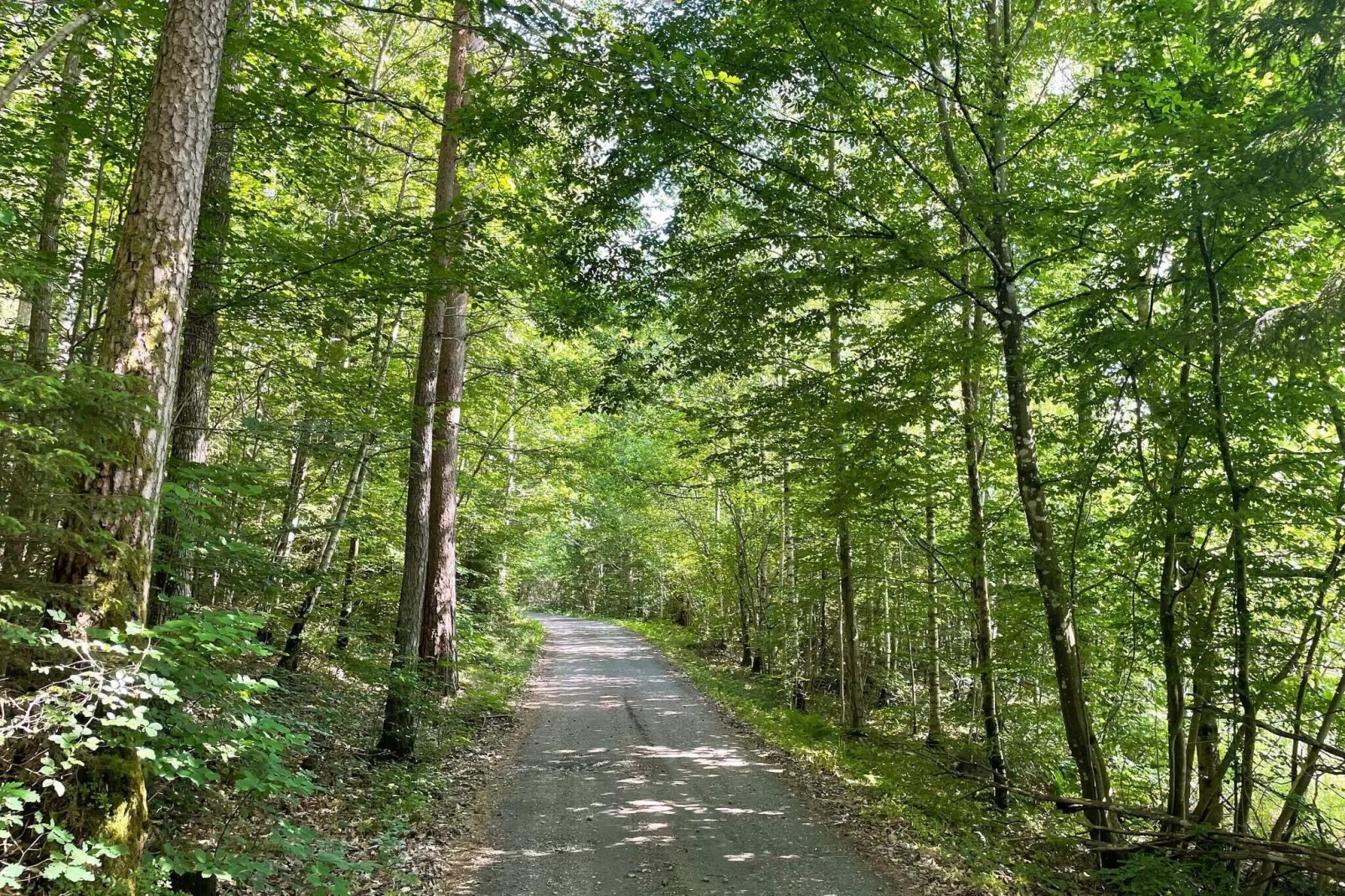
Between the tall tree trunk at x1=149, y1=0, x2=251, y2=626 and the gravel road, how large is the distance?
392 cm

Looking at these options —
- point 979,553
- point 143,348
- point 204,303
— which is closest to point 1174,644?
point 979,553

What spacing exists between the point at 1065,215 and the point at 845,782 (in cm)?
715

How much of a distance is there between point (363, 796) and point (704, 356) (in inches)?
244

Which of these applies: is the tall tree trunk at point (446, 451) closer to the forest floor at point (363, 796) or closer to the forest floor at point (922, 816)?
the forest floor at point (363, 796)

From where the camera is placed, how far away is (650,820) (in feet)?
23.0

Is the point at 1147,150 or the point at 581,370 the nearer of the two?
the point at 1147,150

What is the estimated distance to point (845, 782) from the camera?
28.5 ft

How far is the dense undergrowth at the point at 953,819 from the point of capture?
5.61 metres

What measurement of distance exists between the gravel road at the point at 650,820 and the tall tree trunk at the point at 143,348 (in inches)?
130

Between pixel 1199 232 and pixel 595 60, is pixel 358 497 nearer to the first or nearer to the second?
Result: pixel 595 60

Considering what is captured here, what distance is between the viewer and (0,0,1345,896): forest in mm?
3344

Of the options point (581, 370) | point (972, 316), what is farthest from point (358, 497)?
point (972, 316)

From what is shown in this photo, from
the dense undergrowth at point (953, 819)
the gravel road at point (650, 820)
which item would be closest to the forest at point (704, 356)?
the dense undergrowth at point (953, 819)

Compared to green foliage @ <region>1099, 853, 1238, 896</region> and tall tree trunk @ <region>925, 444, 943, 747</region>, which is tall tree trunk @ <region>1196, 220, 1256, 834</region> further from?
tall tree trunk @ <region>925, 444, 943, 747</region>
